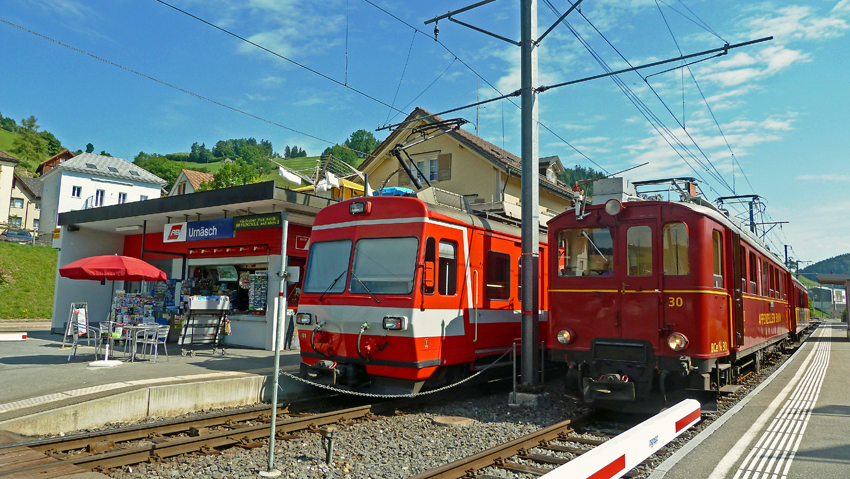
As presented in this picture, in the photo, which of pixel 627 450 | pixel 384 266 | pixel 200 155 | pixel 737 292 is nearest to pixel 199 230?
pixel 384 266

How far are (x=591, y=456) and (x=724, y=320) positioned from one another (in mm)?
5274

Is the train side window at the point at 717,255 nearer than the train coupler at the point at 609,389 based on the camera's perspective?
No

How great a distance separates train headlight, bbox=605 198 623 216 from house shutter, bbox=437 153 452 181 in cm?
1652

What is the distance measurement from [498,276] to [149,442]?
19.6ft

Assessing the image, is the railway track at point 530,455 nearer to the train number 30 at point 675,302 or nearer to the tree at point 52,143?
the train number 30 at point 675,302

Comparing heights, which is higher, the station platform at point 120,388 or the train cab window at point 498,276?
the train cab window at point 498,276

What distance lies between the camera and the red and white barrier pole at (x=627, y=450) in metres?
3.80

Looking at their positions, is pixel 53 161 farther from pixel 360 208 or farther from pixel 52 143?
pixel 360 208

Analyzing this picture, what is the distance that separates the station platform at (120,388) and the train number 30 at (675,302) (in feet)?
19.8

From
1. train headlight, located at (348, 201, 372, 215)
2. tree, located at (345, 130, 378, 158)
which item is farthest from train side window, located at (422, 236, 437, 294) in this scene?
tree, located at (345, 130, 378, 158)

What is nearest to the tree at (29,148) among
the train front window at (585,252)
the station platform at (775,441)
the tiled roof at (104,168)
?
the tiled roof at (104,168)

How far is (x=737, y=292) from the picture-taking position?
9.03m

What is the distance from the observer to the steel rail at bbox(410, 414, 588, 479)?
17.3ft

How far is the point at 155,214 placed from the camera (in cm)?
1652
